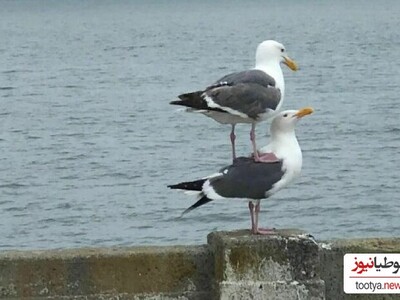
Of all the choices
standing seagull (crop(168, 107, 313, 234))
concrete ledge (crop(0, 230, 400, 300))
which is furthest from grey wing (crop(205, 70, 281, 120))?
concrete ledge (crop(0, 230, 400, 300))

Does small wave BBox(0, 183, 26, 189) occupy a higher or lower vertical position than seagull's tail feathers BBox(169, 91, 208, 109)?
lower

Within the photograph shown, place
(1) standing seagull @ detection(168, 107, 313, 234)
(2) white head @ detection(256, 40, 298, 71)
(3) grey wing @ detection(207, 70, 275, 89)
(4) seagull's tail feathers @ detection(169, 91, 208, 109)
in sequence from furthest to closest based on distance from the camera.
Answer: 1. (2) white head @ detection(256, 40, 298, 71)
2. (3) grey wing @ detection(207, 70, 275, 89)
3. (4) seagull's tail feathers @ detection(169, 91, 208, 109)
4. (1) standing seagull @ detection(168, 107, 313, 234)

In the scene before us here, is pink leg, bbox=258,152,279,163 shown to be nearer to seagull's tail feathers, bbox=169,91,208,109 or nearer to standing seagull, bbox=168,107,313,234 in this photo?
standing seagull, bbox=168,107,313,234

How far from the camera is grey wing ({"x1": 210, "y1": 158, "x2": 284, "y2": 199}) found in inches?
298

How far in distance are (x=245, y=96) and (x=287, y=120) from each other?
46 centimetres

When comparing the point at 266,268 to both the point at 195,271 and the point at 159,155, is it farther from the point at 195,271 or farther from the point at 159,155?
the point at 159,155

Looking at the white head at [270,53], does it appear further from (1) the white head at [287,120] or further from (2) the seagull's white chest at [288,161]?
(2) the seagull's white chest at [288,161]

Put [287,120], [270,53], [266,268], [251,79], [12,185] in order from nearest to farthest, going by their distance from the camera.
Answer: [266,268], [287,120], [251,79], [270,53], [12,185]

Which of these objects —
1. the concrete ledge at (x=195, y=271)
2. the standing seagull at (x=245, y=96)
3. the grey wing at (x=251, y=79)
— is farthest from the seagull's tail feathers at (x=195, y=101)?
the concrete ledge at (x=195, y=271)

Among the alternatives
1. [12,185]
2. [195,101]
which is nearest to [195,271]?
[195,101]

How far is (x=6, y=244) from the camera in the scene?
19156 millimetres

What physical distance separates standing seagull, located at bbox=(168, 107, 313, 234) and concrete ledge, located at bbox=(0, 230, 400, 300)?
0.24 m

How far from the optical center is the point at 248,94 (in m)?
7.95

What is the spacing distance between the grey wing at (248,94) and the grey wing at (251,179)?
479mm
